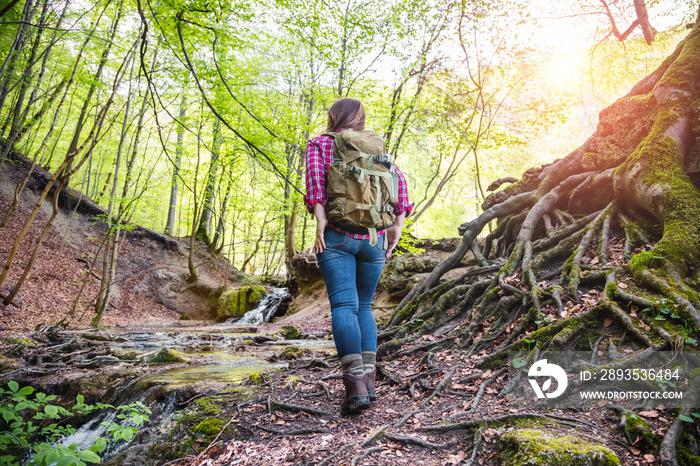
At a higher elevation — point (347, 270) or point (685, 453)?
point (347, 270)

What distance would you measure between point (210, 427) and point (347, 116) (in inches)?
97.8

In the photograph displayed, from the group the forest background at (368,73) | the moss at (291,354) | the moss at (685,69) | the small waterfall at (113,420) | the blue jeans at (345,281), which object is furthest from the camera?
the forest background at (368,73)

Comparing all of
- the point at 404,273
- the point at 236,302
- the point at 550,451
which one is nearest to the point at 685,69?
the point at 550,451

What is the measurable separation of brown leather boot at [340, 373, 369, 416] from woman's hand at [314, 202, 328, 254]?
2.97ft

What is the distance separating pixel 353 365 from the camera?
2553 mm

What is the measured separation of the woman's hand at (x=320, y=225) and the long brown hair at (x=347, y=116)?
0.71 m

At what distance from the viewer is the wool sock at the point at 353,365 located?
2549mm

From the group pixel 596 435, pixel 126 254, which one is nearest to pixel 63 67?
pixel 126 254

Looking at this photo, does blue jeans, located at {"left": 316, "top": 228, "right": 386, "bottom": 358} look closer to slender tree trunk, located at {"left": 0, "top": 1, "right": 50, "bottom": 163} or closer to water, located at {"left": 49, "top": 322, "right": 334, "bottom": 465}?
water, located at {"left": 49, "top": 322, "right": 334, "bottom": 465}

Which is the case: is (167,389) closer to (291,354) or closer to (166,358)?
(166,358)

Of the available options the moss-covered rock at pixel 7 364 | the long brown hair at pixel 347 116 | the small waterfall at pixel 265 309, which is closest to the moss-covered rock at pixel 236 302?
the small waterfall at pixel 265 309

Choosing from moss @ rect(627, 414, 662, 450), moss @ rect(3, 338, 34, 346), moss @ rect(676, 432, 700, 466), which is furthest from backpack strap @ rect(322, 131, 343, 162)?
moss @ rect(3, 338, 34, 346)

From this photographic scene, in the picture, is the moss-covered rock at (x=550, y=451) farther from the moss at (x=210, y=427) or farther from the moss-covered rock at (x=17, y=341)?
the moss-covered rock at (x=17, y=341)

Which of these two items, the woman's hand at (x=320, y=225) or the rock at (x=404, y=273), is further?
the rock at (x=404, y=273)
